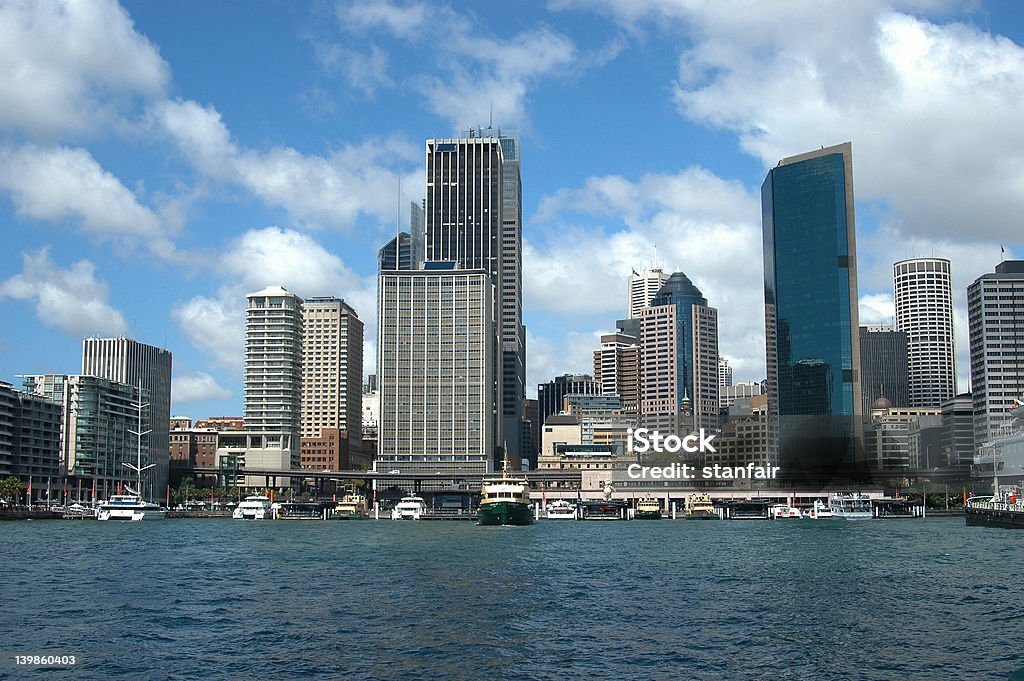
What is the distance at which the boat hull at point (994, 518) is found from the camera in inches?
6580

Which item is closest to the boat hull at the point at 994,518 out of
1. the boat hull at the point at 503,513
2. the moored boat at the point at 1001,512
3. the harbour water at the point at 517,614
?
the moored boat at the point at 1001,512

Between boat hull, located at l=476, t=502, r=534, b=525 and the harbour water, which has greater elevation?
the harbour water

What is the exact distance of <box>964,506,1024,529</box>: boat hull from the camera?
6580 inches

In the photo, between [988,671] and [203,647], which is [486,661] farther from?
[988,671]

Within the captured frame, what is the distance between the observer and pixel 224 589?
78.3 meters

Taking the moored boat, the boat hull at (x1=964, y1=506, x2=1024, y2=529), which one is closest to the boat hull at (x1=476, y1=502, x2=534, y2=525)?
the boat hull at (x1=964, y1=506, x2=1024, y2=529)

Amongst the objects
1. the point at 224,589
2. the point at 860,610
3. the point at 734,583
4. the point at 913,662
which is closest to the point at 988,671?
the point at 913,662

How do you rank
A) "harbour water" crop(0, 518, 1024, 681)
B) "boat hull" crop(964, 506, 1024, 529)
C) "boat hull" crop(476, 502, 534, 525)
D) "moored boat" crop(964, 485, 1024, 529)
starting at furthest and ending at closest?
"boat hull" crop(476, 502, 534, 525) < "moored boat" crop(964, 485, 1024, 529) < "boat hull" crop(964, 506, 1024, 529) < "harbour water" crop(0, 518, 1024, 681)

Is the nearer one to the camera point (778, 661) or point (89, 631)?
point (778, 661)

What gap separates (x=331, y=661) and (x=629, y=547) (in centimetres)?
8343

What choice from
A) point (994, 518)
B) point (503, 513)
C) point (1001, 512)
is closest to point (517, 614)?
point (503, 513)

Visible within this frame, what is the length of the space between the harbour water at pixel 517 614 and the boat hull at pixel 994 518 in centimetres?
5683

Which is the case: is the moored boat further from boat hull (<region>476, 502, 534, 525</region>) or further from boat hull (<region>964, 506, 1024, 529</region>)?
boat hull (<region>476, 502, 534, 525</region>)

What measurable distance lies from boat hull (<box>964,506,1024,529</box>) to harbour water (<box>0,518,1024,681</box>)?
56.8 metres
